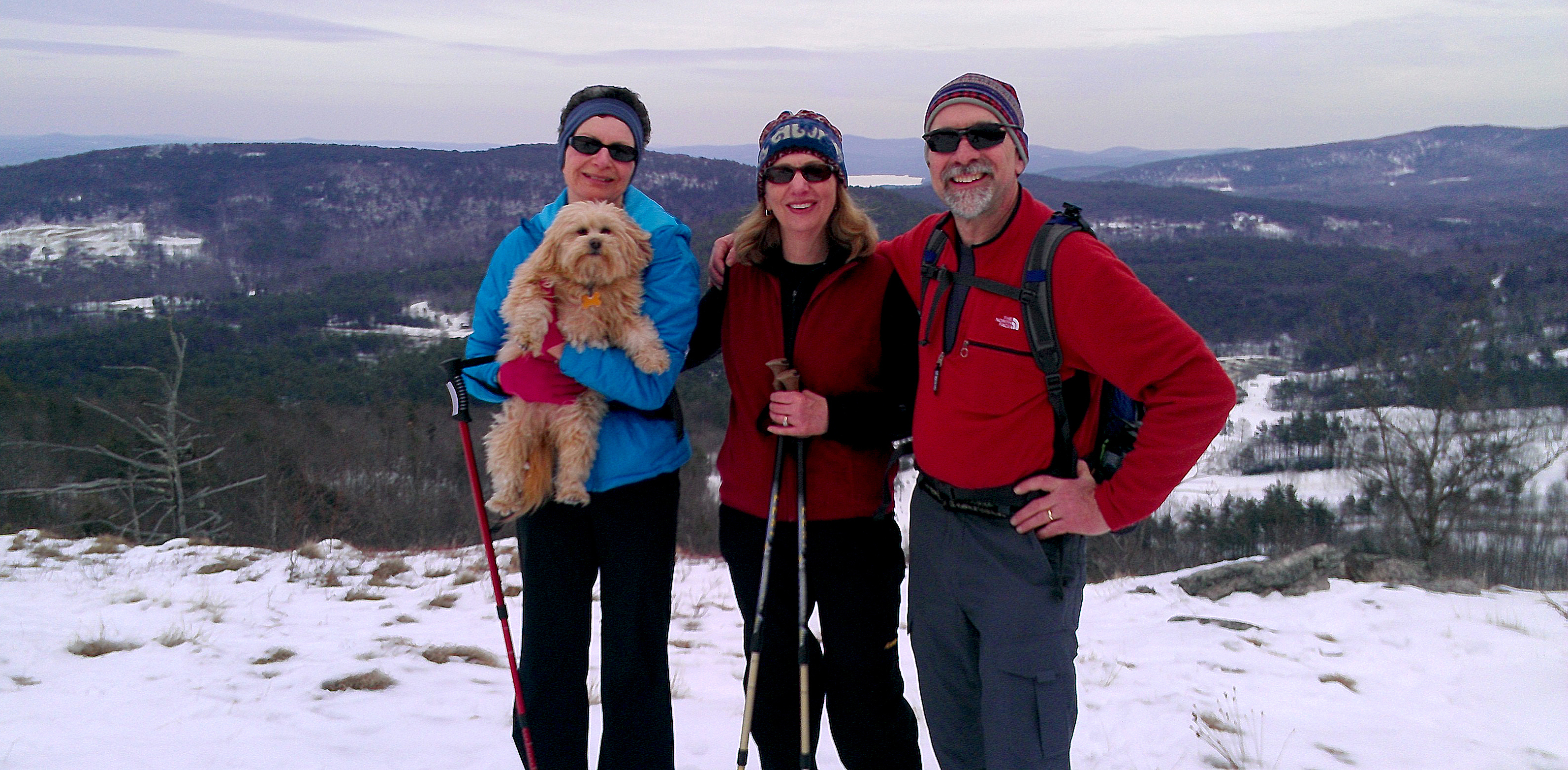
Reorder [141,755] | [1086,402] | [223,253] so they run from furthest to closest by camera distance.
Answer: [223,253]
[141,755]
[1086,402]

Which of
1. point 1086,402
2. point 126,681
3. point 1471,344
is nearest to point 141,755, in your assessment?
point 126,681

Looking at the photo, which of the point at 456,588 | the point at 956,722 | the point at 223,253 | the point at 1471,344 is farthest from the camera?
the point at 223,253

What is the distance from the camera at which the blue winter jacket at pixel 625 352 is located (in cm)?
251

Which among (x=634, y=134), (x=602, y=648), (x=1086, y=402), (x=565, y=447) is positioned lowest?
(x=602, y=648)

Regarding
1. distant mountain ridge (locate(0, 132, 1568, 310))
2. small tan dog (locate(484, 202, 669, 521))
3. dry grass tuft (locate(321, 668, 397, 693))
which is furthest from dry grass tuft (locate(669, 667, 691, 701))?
distant mountain ridge (locate(0, 132, 1568, 310))

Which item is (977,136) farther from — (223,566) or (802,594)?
(223,566)

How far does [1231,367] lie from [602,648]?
91.3m

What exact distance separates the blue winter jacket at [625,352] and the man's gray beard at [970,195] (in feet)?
2.83

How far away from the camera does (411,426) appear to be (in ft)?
134

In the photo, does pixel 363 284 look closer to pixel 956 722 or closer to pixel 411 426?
pixel 411 426

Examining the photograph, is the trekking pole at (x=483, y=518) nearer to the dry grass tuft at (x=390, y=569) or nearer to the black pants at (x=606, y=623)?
the black pants at (x=606, y=623)

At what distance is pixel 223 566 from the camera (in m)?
6.64

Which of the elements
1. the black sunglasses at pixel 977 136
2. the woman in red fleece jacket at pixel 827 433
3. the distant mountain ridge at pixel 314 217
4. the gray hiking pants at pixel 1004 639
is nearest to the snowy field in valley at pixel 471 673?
the woman in red fleece jacket at pixel 827 433

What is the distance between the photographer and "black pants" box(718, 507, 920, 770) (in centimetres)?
253
